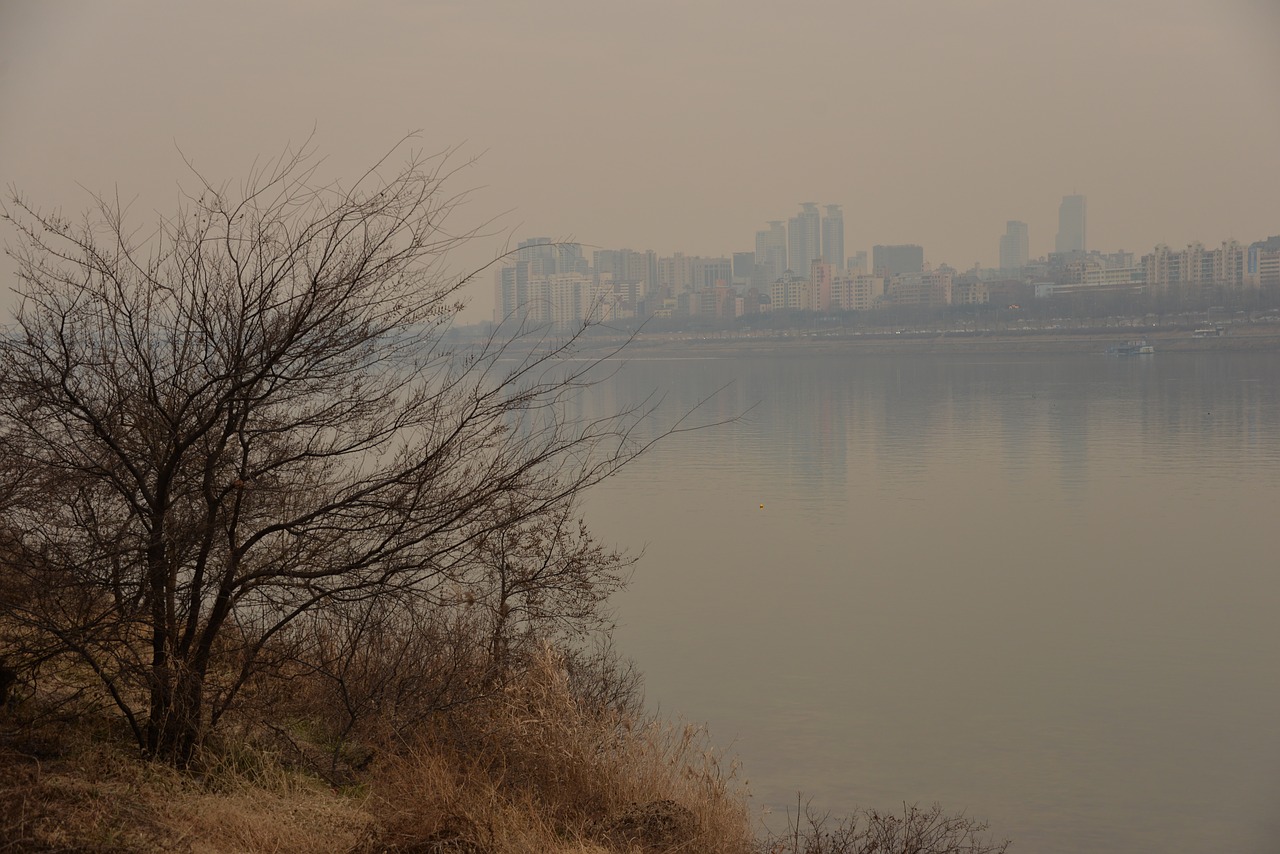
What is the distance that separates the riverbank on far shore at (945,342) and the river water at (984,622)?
3402 inches

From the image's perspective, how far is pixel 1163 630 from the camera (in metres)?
21.3

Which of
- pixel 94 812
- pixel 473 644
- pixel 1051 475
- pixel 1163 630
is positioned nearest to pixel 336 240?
pixel 94 812

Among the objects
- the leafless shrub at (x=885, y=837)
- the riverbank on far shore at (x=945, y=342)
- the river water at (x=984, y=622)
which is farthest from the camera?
the riverbank on far shore at (x=945, y=342)

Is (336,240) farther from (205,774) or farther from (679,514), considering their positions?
(679,514)

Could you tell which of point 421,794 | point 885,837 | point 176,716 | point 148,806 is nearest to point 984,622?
point 885,837

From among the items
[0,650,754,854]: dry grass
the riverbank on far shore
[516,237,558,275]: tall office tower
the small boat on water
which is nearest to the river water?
[0,650,754,854]: dry grass

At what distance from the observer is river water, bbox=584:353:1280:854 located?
47.5 feet

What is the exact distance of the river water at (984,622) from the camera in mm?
14477

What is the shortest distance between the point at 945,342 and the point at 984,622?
123 m

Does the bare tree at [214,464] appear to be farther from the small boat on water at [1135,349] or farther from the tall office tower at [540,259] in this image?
the small boat on water at [1135,349]

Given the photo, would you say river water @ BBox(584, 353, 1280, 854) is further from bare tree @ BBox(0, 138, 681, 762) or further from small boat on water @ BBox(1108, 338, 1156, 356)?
small boat on water @ BBox(1108, 338, 1156, 356)

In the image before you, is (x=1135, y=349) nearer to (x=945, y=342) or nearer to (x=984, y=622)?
(x=945, y=342)

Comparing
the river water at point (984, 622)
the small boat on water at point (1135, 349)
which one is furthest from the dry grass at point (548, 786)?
the small boat on water at point (1135, 349)

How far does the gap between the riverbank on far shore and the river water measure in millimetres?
86403
